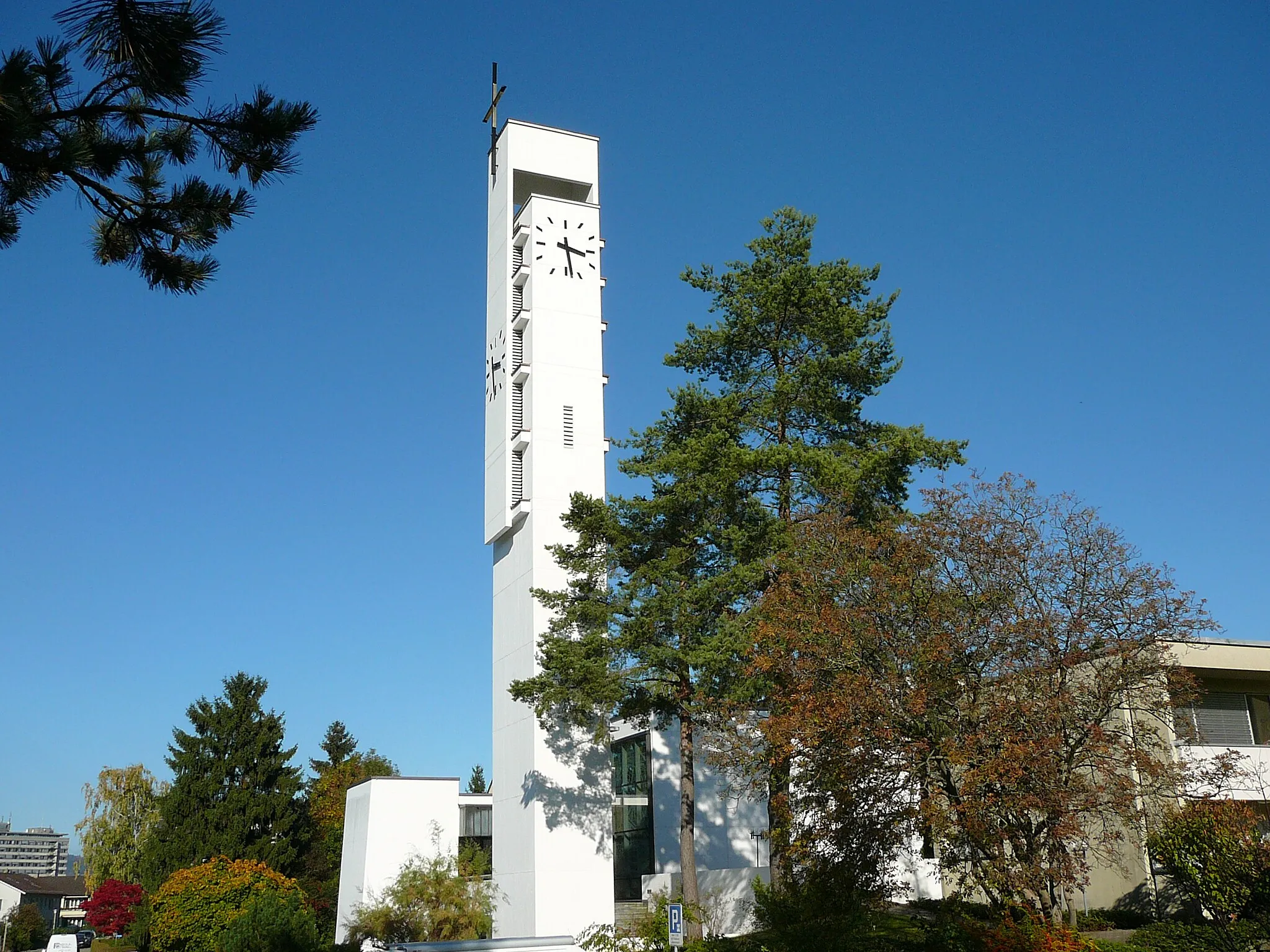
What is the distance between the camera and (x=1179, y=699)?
22.0 metres

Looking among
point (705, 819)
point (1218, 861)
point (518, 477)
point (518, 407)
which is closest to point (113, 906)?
point (705, 819)

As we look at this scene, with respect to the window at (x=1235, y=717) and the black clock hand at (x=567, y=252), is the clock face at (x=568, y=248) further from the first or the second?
the window at (x=1235, y=717)

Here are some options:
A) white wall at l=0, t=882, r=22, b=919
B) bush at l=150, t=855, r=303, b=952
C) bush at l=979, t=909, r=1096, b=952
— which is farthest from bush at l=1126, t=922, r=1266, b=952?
white wall at l=0, t=882, r=22, b=919

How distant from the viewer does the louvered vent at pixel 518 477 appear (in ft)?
114

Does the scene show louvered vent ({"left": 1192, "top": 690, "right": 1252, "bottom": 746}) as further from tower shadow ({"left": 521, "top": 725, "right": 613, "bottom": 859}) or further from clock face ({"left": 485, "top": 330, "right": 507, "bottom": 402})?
clock face ({"left": 485, "top": 330, "right": 507, "bottom": 402})

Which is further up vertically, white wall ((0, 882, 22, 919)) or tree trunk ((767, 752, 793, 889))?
tree trunk ((767, 752, 793, 889))

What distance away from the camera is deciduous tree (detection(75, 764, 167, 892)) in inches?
2403

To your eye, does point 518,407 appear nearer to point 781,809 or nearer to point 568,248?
point 568,248

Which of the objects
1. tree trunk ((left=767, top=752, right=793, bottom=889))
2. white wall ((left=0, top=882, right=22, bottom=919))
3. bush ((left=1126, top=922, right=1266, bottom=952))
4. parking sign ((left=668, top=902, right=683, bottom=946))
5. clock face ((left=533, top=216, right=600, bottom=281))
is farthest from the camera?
white wall ((left=0, top=882, right=22, bottom=919))

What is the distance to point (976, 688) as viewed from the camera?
67.6ft

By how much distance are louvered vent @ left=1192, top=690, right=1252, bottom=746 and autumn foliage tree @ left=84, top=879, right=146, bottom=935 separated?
4679 cm

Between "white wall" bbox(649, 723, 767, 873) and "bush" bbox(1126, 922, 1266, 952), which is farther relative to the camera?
"white wall" bbox(649, 723, 767, 873)

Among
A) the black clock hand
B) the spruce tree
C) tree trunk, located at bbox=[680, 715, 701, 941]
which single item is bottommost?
tree trunk, located at bbox=[680, 715, 701, 941]

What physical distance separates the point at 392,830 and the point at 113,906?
956 inches
